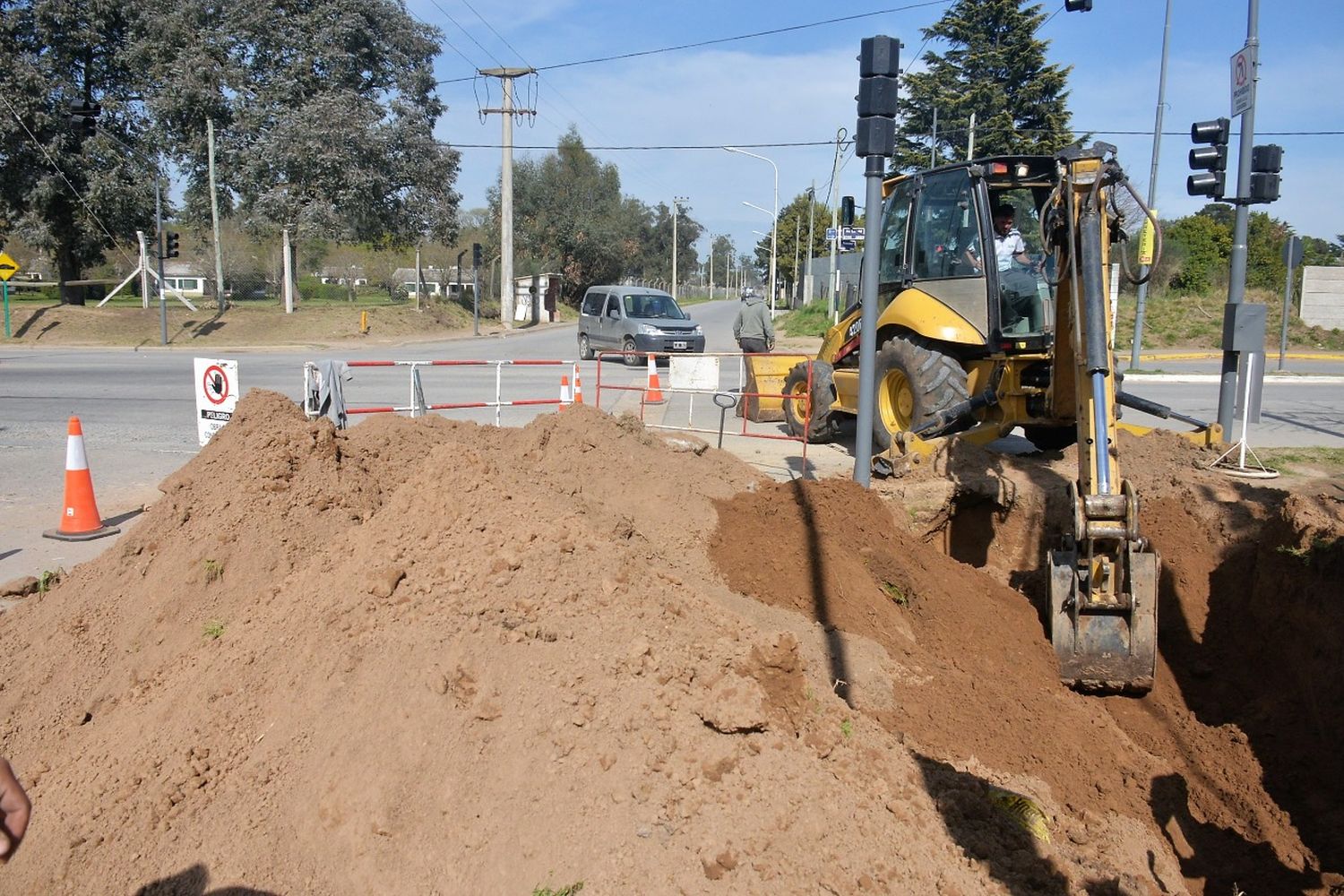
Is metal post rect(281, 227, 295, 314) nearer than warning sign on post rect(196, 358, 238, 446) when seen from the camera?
No

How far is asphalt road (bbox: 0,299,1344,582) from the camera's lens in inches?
377

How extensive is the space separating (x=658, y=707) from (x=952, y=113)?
1684 inches

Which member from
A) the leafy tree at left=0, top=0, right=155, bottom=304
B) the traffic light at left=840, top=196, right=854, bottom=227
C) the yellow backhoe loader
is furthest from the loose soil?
the leafy tree at left=0, top=0, right=155, bottom=304

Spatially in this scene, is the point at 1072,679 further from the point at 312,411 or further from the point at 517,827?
the point at 312,411

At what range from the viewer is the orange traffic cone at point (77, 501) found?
794cm

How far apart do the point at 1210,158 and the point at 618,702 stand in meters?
10.5

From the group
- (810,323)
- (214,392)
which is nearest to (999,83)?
(810,323)

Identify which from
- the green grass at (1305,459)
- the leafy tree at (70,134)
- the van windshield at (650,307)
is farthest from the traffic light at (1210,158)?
the leafy tree at (70,134)

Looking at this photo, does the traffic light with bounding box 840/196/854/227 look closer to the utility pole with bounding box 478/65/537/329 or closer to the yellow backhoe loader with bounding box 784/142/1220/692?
the yellow backhoe loader with bounding box 784/142/1220/692

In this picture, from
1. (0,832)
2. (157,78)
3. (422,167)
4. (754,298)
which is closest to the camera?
(0,832)

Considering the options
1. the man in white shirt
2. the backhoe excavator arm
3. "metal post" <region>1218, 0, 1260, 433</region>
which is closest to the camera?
the backhoe excavator arm

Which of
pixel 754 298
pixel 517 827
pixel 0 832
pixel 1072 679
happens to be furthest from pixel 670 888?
pixel 754 298

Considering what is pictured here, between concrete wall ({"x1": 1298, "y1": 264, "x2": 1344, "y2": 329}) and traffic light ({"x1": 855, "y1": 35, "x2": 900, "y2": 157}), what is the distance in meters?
33.4

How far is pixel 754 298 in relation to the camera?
17125 mm
